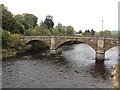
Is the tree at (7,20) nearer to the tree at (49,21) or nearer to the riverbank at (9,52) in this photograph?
the riverbank at (9,52)

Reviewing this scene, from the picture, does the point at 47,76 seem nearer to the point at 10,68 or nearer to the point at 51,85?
the point at 51,85

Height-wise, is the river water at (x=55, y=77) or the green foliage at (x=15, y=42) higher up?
the green foliage at (x=15, y=42)

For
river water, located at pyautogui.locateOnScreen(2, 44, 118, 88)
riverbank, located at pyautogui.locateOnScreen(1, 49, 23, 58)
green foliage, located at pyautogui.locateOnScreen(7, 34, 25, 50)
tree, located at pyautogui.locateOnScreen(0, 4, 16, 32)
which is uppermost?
tree, located at pyautogui.locateOnScreen(0, 4, 16, 32)

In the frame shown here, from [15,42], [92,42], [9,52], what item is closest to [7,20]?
[15,42]

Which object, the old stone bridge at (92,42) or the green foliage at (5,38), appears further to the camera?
the green foliage at (5,38)

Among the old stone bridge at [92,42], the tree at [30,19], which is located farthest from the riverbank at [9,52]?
the tree at [30,19]

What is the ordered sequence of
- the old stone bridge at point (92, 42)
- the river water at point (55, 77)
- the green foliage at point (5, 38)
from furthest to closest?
the green foliage at point (5, 38)
the old stone bridge at point (92, 42)
the river water at point (55, 77)

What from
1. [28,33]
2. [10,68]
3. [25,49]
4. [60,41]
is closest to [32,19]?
[28,33]

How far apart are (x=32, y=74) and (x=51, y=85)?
8387mm

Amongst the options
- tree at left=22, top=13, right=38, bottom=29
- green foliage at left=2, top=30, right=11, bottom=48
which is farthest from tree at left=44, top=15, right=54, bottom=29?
green foliage at left=2, top=30, right=11, bottom=48

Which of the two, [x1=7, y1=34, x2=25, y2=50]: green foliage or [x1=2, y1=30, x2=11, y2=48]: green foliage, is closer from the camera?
[x1=2, y1=30, x2=11, y2=48]: green foliage

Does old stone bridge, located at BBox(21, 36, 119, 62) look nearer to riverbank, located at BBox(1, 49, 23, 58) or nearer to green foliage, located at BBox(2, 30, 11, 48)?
green foliage, located at BBox(2, 30, 11, 48)

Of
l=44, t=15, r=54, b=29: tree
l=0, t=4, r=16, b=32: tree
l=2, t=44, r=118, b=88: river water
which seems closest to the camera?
l=2, t=44, r=118, b=88: river water

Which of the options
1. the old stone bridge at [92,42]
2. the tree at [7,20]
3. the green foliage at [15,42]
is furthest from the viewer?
the tree at [7,20]
